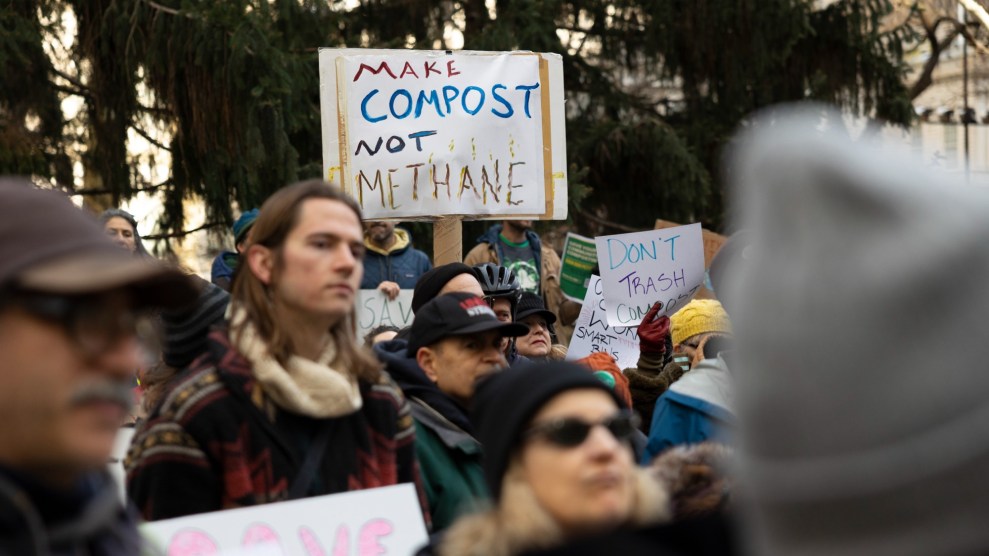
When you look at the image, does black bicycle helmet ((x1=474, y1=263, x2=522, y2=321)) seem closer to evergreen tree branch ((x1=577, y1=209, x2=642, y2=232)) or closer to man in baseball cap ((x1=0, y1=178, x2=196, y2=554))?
man in baseball cap ((x1=0, y1=178, x2=196, y2=554))

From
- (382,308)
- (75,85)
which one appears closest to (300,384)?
(382,308)

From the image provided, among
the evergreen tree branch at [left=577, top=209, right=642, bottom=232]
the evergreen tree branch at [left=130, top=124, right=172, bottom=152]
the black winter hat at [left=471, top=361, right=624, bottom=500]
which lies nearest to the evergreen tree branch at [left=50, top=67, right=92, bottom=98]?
the evergreen tree branch at [left=130, top=124, right=172, bottom=152]

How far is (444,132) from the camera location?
265 inches

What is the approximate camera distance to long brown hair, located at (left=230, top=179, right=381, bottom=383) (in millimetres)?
3195

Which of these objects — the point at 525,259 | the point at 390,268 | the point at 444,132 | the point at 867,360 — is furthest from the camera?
the point at 525,259

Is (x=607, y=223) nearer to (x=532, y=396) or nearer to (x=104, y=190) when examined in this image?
(x=104, y=190)

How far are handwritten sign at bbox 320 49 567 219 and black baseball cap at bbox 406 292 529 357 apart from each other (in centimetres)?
222

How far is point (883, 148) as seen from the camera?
1196 millimetres

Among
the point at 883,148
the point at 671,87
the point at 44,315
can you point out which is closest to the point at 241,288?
the point at 44,315

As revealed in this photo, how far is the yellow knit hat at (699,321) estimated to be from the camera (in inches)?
212

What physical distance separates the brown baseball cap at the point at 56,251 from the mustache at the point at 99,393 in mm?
120

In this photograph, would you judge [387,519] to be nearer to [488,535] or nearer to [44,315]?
[488,535]

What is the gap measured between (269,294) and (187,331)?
1.06m

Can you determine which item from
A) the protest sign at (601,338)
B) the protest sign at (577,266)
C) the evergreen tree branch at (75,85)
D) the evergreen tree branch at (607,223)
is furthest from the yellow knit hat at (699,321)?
the evergreen tree branch at (607,223)
